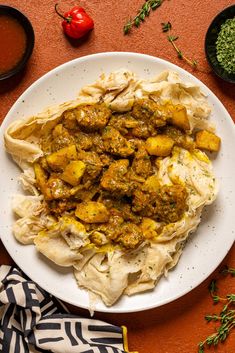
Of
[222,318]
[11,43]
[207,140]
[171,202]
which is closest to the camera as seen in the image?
[171,202]

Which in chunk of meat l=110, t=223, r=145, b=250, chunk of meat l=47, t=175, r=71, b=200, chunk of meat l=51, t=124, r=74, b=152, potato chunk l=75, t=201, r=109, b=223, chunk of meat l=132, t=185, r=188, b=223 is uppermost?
chunk of meat l=51, t=124, r=74, b=152

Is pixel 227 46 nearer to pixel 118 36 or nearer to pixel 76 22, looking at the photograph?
pixel 118 36

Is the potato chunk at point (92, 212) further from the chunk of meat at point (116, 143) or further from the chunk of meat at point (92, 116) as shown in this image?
the chunk of meat at point (92, 116)

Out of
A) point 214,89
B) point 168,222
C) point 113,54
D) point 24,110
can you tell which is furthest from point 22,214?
point 214,89

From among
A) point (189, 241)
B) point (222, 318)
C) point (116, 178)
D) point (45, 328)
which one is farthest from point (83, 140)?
point (222, 318)

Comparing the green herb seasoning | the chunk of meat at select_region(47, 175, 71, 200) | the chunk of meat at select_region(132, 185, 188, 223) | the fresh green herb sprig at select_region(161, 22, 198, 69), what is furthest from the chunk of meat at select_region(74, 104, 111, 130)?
the green herb seasoning

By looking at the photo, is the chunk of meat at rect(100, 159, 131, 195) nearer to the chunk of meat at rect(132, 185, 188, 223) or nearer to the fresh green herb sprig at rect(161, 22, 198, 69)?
the chunk of meat at rect(132, 185, 188, 223)
